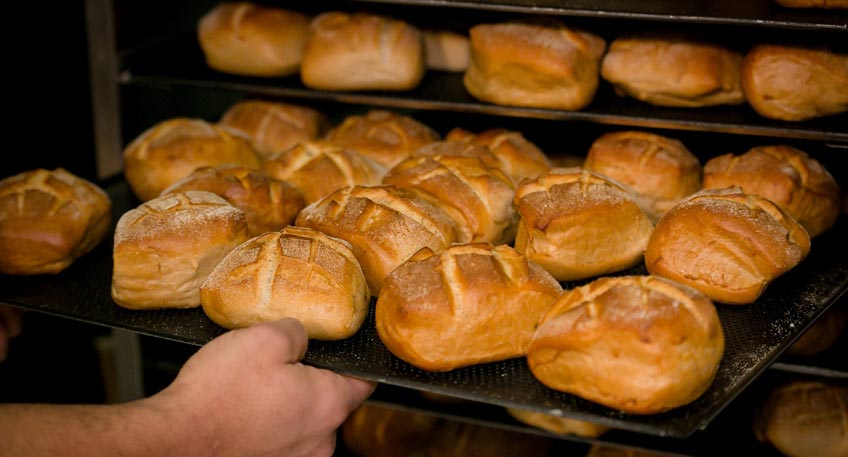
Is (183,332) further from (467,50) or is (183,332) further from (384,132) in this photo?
(467,50)

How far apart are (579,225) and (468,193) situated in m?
0.32

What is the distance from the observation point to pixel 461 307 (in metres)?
1.67

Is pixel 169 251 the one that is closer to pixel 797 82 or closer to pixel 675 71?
pixel 675 71

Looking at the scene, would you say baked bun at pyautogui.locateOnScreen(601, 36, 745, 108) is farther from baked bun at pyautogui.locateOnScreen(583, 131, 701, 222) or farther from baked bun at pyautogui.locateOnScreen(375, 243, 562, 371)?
baked bun at pyautogui.locateOnScreen(375, 243, 562, 371)

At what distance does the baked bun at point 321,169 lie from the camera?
2361 millimetres

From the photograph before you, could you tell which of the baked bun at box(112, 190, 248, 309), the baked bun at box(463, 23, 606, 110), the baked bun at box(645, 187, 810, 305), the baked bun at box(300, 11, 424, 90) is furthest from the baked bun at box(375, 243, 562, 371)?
the baked bun at box(300, 11, 424, 90)

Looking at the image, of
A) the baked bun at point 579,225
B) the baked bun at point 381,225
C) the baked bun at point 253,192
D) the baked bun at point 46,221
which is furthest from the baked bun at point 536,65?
the baked bun at point 46,221

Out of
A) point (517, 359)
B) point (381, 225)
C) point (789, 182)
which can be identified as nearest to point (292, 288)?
point (381, 225)

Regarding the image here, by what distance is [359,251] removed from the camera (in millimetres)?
1984

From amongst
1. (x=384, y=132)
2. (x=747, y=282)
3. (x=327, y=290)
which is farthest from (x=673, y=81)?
(x=327, y=290)

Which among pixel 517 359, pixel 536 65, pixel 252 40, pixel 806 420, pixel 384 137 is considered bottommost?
pixel 806 420

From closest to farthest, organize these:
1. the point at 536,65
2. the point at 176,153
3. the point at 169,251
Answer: the point at 169,251 < the point at 536,65 < the point at 176,153

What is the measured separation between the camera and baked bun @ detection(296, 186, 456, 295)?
6.44ft

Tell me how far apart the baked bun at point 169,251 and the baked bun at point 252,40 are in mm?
873
